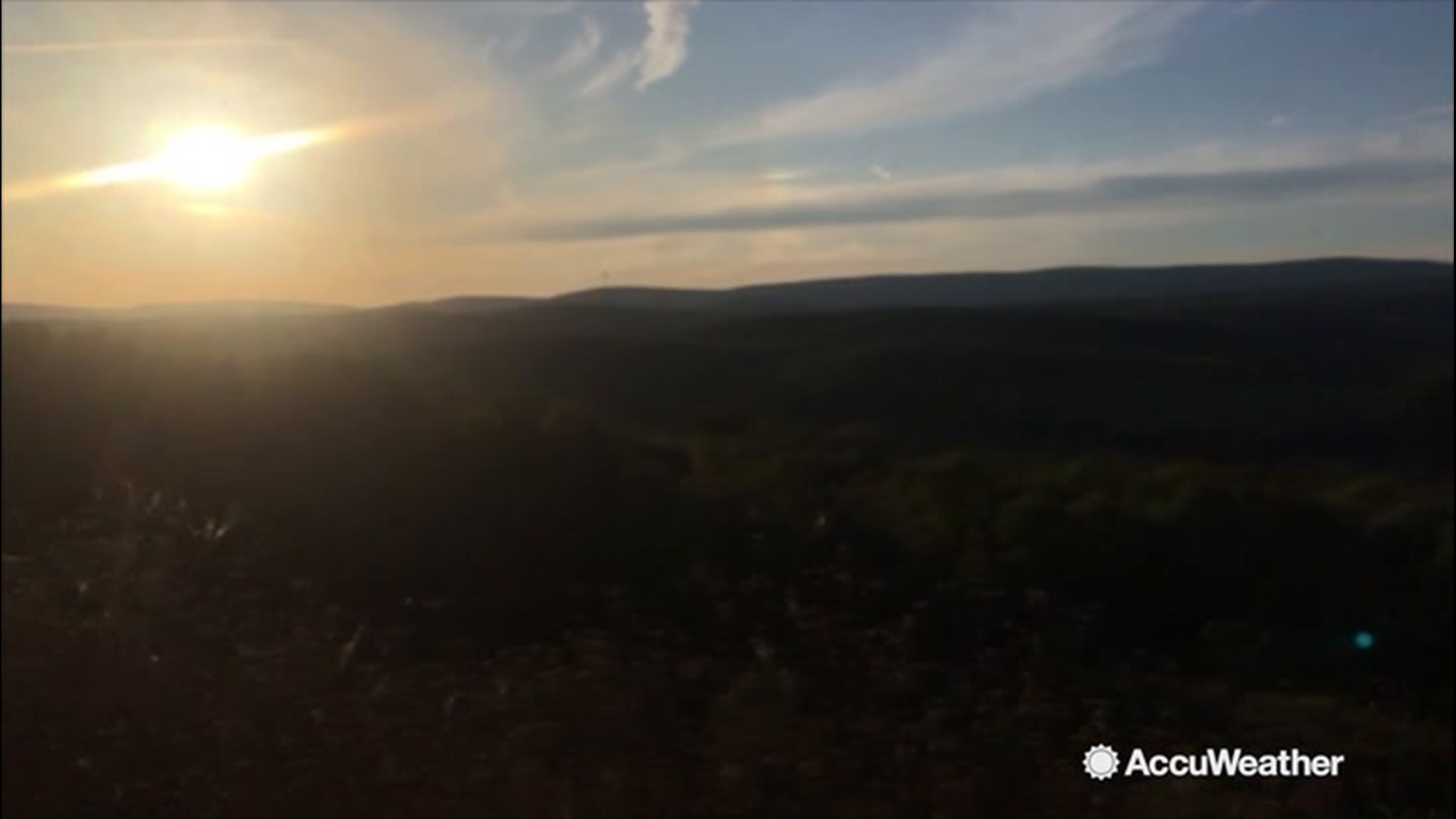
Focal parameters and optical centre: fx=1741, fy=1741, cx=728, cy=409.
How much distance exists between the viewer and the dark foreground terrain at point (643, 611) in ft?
21.0

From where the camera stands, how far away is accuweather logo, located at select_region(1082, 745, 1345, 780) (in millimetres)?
5953

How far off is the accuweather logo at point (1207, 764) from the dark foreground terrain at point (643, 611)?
0.33 ft

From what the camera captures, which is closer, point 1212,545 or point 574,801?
point 574,801

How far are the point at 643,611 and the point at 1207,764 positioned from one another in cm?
436

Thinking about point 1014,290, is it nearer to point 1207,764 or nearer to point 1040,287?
point 1040,287

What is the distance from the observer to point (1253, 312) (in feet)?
227

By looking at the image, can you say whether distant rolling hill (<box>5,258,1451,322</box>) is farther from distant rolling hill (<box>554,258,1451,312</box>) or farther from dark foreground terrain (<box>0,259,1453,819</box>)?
dark foreground terrain (<box>0,259,1453,819</box>)

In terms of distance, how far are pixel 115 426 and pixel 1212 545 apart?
34.8ft

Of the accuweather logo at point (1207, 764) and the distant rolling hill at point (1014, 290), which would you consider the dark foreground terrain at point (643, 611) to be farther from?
the distant rolling hill at point (1014, 290)

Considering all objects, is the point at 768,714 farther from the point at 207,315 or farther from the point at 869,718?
the point at 207,315

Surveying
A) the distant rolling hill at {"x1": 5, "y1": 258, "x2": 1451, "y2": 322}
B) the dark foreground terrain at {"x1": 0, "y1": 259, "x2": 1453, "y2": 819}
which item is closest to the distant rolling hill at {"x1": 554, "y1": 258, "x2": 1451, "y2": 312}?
the distant rolling hill at {"x1": 5, "y1": 258, "x2": 1451, "y2": 322}

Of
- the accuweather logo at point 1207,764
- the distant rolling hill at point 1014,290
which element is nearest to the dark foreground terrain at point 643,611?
the accuweather logo at point 1207,764

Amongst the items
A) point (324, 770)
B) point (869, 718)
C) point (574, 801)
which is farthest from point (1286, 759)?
point (324, 770)

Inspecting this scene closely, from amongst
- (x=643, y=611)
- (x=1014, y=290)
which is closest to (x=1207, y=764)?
(x=643, y=611)
